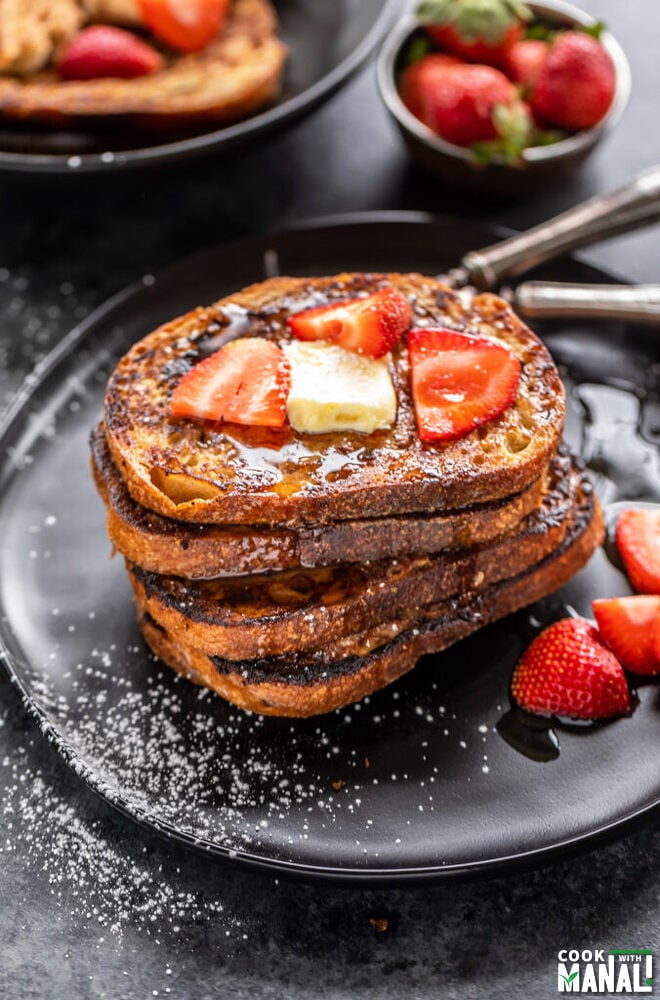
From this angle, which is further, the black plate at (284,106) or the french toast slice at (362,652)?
the black plate at (284,106)

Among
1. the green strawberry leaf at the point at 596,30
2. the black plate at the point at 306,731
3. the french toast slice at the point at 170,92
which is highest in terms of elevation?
the green strawberry leaf at the point at 596,30

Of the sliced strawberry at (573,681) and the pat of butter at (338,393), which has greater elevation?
the pat of butter at (338,393)

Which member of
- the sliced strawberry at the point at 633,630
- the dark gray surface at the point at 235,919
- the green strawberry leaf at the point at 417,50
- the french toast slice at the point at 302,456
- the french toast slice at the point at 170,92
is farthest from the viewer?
the green strawberry leaf at the point at 417,50

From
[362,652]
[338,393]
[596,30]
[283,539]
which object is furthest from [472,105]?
[362,652]

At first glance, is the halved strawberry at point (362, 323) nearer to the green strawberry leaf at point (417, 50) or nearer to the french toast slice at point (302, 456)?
the french toast slice at point (302, 456)

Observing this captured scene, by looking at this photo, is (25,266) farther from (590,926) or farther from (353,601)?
(590,926)

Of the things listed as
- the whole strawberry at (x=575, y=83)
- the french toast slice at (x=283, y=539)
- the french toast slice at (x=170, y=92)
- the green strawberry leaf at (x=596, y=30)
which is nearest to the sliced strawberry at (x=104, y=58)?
the french toast slice at (x=170, y=92)

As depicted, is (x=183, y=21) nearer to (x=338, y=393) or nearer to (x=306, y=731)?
(x=338, y=393)
